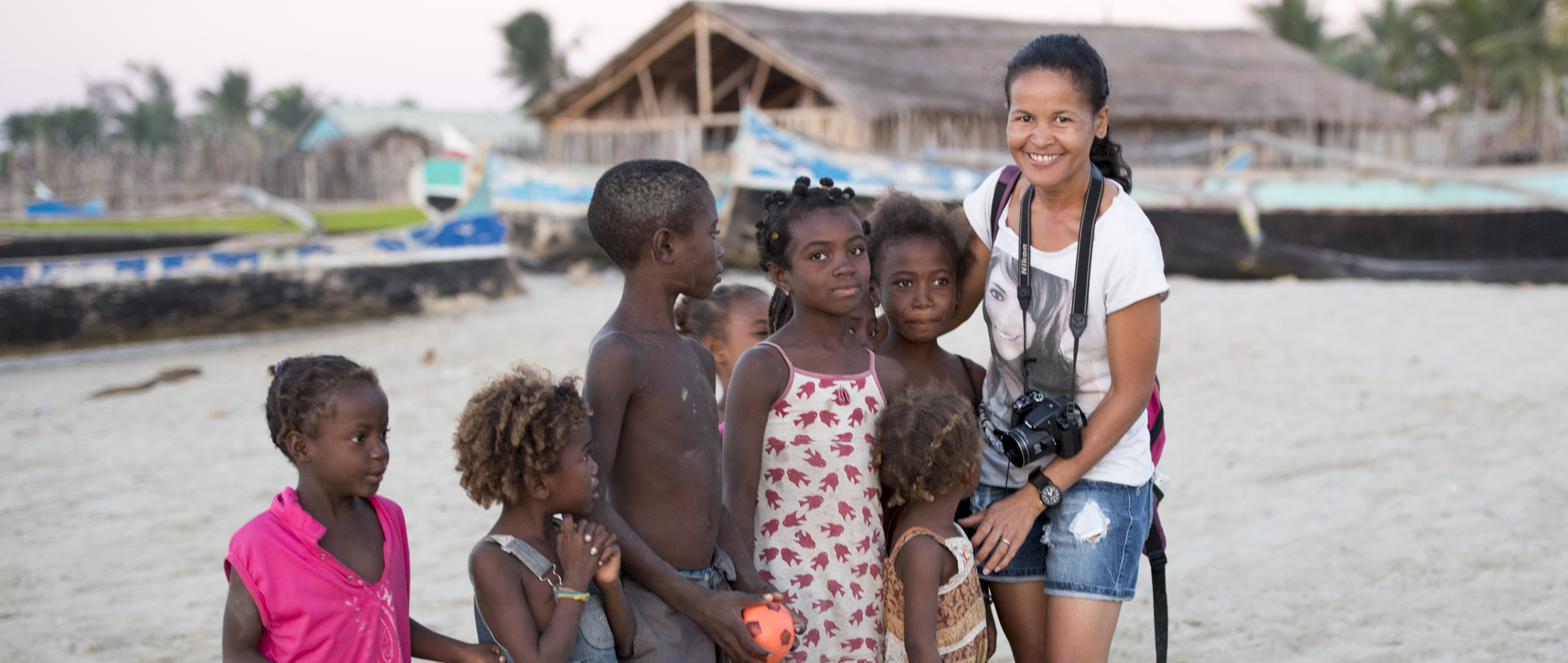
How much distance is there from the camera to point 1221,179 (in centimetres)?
1291

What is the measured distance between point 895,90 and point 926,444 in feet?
43.4

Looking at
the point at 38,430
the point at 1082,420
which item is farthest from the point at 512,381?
the point at 38,430

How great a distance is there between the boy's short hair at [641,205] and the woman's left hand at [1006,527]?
2.99 feet

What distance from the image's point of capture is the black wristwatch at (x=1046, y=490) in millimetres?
2186

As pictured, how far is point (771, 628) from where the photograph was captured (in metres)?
2.01

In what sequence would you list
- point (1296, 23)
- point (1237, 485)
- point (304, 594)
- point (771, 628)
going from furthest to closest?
point (1296, 23), point (1237, 485), point (771, 628), point (304, 594)

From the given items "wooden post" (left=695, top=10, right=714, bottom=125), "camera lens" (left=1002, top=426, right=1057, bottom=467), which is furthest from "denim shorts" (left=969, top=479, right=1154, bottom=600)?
"wooden post" (left=695, top=10, right=714, bottom=125)

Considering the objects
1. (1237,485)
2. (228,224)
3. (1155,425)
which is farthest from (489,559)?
(228,224)

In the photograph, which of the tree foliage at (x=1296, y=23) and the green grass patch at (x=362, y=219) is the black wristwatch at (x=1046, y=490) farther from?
the tree foliage at (x=1296, y=23)

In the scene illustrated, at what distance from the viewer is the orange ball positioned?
2.00m

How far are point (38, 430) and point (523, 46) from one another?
35362 mm

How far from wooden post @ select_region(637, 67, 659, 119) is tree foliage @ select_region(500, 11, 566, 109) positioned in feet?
76.5

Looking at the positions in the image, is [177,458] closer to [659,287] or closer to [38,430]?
[38,430]

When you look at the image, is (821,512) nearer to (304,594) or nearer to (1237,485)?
(304,594)
